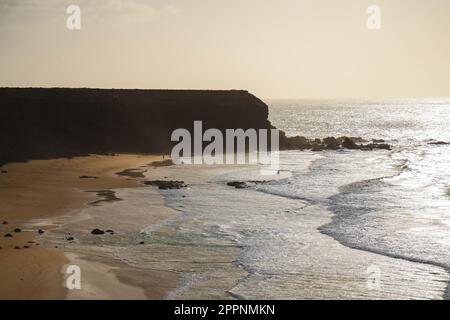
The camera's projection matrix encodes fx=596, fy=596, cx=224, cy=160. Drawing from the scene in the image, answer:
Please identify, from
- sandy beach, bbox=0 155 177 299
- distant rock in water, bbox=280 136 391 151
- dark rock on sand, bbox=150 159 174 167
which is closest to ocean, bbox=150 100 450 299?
sandy beach, bbox=0 155 177 299

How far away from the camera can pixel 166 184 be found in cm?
3419

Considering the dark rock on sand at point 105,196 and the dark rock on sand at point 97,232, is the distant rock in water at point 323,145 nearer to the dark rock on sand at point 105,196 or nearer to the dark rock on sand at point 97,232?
the dark rock on sand at point 105,196

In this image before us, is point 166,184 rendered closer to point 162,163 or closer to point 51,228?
point 51,228

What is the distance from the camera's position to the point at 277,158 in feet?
180

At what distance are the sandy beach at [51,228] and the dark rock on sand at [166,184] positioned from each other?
2.83 feet

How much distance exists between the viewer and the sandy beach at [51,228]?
46.8 feet

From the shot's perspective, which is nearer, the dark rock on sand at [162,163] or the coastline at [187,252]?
the coastline at [187,252]

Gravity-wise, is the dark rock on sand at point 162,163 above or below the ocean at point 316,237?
above

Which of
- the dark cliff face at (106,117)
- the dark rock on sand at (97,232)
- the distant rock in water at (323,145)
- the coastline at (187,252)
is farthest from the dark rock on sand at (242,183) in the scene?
the distant rock in water at (323,145)

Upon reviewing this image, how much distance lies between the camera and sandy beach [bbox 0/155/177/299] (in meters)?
14.2

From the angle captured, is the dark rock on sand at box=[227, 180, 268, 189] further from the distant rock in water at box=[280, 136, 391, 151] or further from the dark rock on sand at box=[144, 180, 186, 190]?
the distant rock in water at box=[280, 136, 391, 151]

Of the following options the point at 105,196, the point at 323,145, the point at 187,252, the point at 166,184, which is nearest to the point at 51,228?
the point at 187,252

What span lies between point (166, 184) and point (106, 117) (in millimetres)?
28636
